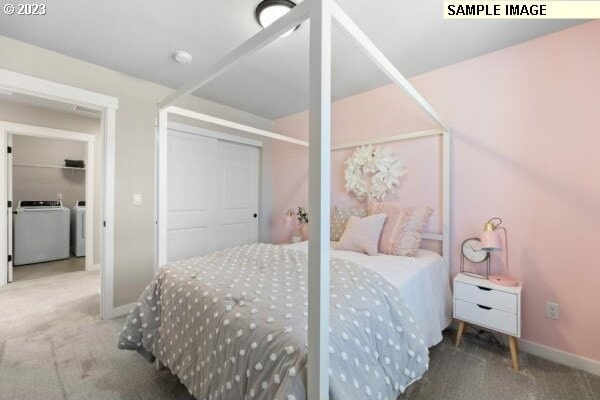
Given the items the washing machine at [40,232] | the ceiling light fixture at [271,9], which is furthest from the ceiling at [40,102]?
the ceiling light fixture at [271,9]

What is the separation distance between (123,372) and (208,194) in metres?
2.08

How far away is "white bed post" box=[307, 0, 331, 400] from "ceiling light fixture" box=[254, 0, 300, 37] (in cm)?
81

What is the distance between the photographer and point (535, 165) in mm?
1933

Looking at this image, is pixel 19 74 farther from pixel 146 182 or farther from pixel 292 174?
pixel 292 174

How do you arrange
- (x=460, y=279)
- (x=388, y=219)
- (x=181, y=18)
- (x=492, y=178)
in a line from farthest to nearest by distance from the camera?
(x=388, y=219), (x=492, y=178), (x=460, y=279), (x=181, y=18)

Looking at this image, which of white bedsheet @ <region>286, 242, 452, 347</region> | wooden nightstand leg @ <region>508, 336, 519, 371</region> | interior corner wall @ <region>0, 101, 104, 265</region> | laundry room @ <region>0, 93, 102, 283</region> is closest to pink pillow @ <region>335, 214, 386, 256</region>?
white bedsheet @ <region>286, 242, 452, 347</region>

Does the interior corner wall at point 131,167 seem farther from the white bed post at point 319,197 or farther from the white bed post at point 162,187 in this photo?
the white bed post at point 319,197

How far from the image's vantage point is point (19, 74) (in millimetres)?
2039

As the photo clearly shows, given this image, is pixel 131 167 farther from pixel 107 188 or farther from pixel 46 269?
pixel 46 269

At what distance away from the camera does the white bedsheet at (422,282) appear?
5.25 ft

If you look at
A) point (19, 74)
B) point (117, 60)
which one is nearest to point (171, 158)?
point (117, 60)

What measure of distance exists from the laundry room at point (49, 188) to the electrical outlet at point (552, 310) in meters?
4.65

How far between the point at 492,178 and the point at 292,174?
2.36m

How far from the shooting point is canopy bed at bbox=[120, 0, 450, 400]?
2.72 ft
